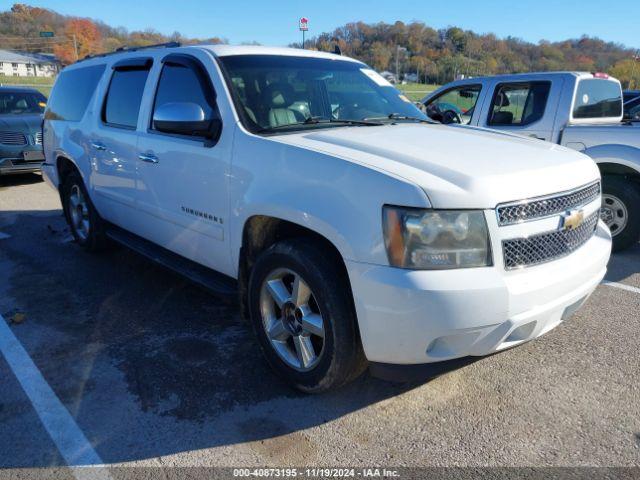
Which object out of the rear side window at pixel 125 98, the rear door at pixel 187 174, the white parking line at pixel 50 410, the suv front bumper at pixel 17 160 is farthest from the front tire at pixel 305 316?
the suv front bumper at pixel 17 160

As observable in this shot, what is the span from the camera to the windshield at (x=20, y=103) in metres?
10.6

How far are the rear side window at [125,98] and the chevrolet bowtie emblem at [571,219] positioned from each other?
3.22 m

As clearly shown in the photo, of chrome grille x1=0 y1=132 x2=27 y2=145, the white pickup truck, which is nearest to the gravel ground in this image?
the white pickup truck

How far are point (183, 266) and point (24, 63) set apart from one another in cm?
10170

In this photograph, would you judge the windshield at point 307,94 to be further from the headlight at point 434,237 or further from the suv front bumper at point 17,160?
the suv front bumper at point 17,160

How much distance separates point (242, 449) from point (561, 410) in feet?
5.69

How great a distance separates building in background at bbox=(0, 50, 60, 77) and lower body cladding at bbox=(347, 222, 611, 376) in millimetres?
95604

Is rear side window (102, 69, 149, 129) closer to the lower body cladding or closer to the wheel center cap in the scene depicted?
the wheel center cap

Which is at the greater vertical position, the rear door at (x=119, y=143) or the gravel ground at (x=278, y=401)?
the rear door at (x=119, y=143)

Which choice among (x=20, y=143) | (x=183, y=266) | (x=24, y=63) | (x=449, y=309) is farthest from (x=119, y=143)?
(x=24, y=63)

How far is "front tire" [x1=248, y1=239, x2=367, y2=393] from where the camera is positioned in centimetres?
259

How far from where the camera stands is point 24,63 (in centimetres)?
8762

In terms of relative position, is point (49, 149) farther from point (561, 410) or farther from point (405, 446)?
point (561, 410)

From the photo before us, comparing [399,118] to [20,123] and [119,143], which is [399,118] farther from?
[20,123]
